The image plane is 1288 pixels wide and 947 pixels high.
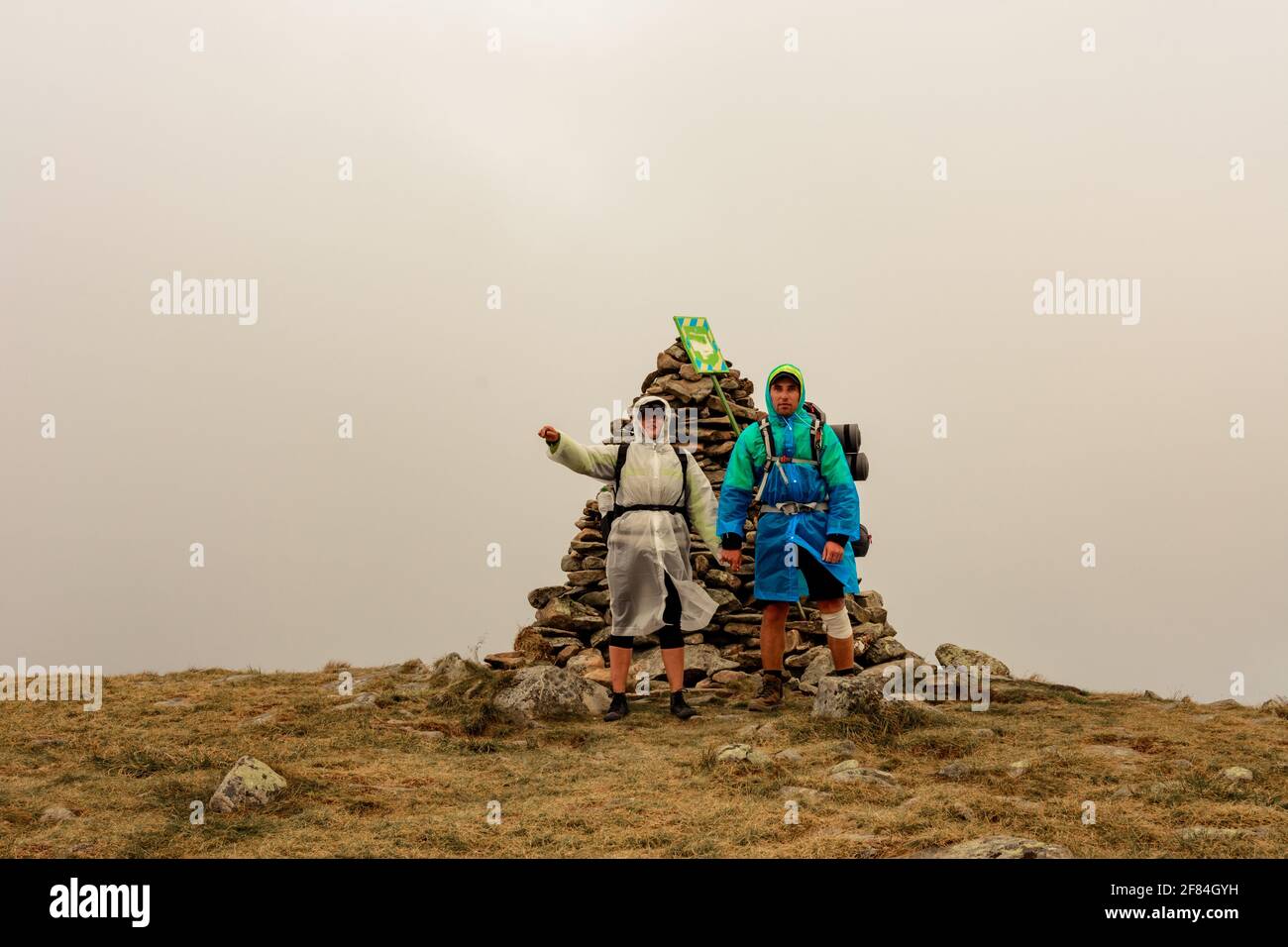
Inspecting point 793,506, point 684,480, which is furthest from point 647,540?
point 793,506

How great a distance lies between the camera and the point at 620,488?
32.1 feet

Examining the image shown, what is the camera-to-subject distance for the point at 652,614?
9.59 m

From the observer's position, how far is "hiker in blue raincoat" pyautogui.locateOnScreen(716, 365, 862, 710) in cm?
933

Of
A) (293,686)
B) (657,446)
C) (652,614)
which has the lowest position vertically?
(293,686)

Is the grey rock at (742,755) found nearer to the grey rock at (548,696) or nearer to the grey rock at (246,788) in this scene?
the grey rock at (548,696)

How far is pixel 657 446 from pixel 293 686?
5764mm

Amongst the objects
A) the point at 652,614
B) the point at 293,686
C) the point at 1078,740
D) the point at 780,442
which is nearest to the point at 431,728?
the point at 652,614

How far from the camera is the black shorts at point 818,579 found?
935cm

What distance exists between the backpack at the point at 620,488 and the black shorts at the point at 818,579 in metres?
1.29

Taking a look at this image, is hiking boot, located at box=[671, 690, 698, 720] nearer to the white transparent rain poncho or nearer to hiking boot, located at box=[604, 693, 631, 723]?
hiking boot, located at box=[604, 693, 631, 723]

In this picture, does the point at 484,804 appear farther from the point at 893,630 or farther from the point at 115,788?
the point at 893,630

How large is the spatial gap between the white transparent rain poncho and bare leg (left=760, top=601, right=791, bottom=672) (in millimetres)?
568

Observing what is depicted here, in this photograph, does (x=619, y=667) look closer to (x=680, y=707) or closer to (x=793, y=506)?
(x=680, y=707)
